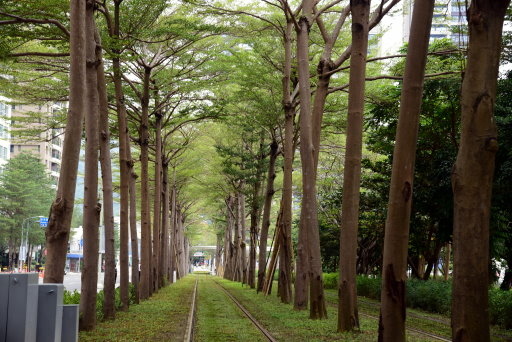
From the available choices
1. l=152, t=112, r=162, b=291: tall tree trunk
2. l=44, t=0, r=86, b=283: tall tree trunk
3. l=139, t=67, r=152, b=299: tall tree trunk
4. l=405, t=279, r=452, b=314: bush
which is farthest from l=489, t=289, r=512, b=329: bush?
l=152, t=112, r=162, b=291: tall tree trunk

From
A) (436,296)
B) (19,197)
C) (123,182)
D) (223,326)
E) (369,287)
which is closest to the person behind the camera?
(223,326)

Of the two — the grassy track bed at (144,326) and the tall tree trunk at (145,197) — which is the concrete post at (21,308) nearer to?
the grassy track bed at (144,326)

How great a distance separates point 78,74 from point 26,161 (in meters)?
60.7

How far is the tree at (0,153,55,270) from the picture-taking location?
215 feet

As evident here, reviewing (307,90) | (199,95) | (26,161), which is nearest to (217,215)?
(26,161)

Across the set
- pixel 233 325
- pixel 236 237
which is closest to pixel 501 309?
pixel 233 325

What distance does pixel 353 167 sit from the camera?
43.8 feet

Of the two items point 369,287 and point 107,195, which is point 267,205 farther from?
point 107,195

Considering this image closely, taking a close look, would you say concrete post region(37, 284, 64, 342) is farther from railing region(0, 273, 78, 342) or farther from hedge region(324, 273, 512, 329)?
hedge region(324, 273, 512, 329)

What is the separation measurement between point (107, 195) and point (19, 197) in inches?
2119

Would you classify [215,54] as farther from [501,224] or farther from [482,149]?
[482,149]

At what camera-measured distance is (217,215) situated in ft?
222

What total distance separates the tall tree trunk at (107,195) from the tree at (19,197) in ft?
163

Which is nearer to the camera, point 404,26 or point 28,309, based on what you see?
point 28,309
